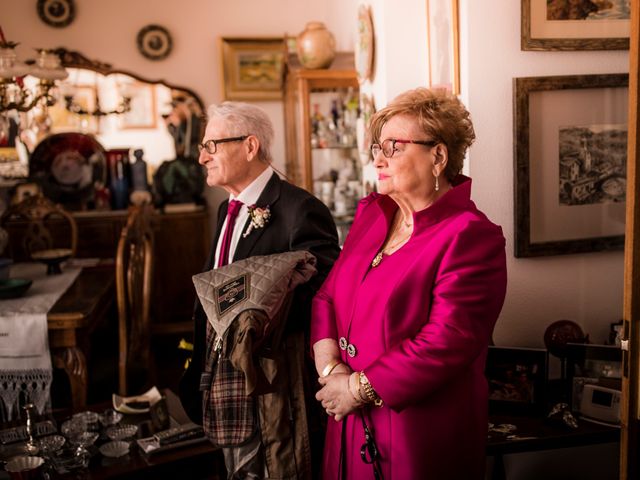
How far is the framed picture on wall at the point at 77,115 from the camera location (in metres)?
4.81

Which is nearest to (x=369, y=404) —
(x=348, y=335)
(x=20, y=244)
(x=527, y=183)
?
(x=348, y=335)

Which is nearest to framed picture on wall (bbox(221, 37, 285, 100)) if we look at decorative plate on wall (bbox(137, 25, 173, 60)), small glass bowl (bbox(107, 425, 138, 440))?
decorative plate on wall (bbox(137, 25, 173, 60))

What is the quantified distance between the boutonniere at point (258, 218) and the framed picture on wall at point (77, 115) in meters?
3.25

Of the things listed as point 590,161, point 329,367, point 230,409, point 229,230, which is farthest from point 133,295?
point 590,161

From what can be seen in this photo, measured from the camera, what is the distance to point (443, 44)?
85.7 inches

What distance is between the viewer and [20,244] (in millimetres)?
4484

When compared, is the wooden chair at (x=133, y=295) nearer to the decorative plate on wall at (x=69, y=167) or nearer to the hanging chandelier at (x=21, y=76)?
the hanging chandelier at (x=21, y=76)

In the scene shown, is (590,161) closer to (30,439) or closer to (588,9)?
(588,9)

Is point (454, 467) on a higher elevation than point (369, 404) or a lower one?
lower

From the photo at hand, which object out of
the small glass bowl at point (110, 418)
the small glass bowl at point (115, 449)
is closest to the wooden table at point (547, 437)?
the small glass bowl at point (115, 449)

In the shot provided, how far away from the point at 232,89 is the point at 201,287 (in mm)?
3450

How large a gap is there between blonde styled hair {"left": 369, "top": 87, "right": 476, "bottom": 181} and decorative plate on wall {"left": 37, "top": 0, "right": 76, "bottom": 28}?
397cm

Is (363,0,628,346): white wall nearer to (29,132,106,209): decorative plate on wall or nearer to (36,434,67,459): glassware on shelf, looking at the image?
(36,434,67,459): glassware on shelf

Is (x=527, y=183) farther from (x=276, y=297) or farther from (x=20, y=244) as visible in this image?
(x=20, y=244)
